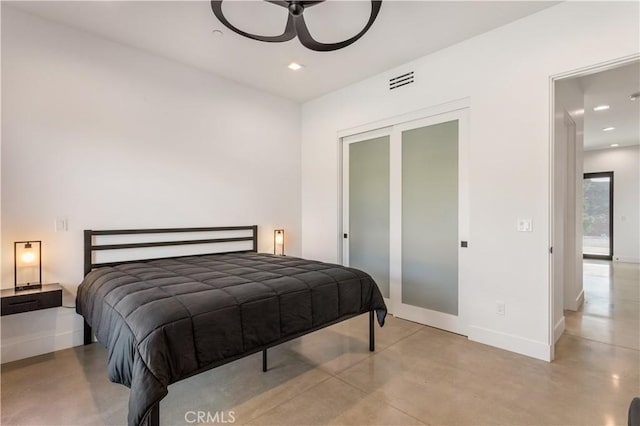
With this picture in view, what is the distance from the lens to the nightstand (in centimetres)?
251

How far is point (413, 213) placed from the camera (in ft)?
12.7

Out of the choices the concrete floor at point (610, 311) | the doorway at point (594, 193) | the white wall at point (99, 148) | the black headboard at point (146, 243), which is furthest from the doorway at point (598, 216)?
the white wall at point (99, 148)

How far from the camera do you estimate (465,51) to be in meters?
3.31

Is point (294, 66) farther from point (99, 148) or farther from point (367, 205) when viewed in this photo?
point (99, 148)

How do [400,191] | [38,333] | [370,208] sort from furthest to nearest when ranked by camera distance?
[370,208]
[400,191]
[38,333]

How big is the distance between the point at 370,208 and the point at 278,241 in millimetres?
1488

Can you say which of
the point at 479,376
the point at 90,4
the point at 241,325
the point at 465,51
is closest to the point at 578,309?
the point at 479,376

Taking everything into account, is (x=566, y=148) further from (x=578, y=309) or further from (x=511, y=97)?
(x=578, y=309)

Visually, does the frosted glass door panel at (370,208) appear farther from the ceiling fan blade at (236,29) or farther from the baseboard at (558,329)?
the ceiling fan blade at (236,29)

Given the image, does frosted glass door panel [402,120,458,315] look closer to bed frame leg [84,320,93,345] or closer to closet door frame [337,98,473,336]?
closet door frame [337,98,473,336]

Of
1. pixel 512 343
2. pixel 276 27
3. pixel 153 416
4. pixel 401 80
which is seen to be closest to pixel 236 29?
pixel 276 27

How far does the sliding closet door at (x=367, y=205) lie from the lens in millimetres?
4207

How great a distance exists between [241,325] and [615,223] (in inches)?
402

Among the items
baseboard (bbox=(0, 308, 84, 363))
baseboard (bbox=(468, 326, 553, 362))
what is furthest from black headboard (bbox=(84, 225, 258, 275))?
baseboard (bbox=(468, 326, 553, 362))
